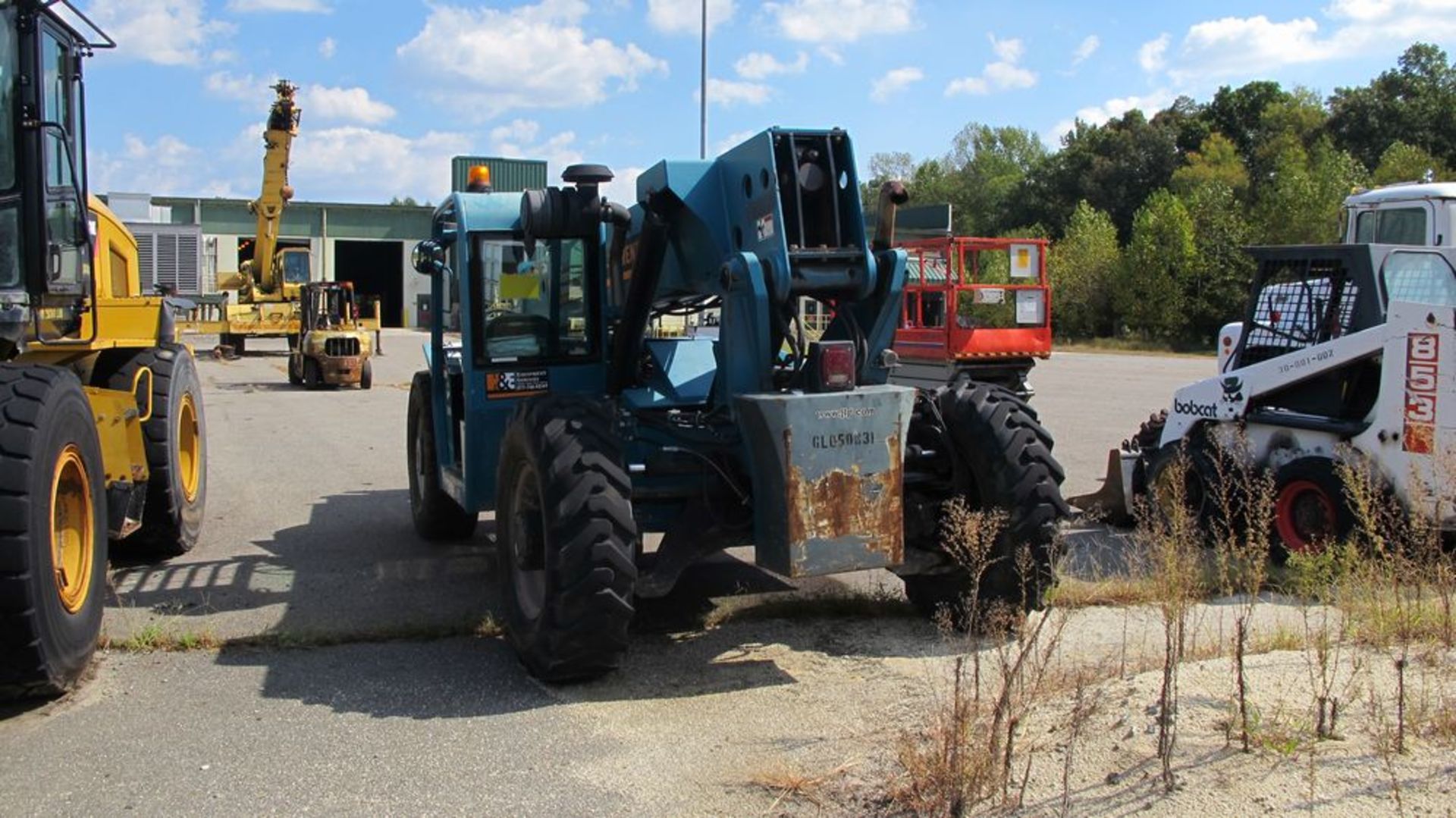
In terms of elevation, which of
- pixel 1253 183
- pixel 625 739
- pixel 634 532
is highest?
pixel 1253 183

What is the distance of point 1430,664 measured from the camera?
16.6ft

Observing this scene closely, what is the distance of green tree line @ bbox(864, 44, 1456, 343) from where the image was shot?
145 ft

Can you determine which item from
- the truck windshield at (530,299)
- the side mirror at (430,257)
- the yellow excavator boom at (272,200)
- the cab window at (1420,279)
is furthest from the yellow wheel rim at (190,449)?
the yellow excavator boom at (272,200)

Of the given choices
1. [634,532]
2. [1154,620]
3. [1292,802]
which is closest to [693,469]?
[634,532]

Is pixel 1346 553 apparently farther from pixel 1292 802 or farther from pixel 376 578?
pixel 376 578

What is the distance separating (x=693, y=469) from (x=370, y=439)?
35.1 ft

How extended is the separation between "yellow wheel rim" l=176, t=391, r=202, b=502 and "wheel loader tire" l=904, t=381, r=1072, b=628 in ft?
19.5

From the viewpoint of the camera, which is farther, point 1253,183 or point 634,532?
point 1253,183

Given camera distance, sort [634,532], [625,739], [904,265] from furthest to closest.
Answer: [904,265]
[634,532]
[625,739]

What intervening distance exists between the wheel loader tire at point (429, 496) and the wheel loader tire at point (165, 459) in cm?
167

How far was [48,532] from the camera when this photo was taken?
4.95 meters

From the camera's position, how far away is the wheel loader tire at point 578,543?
210 inches

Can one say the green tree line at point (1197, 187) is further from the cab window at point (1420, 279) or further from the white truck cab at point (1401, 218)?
the cab window at point (1420, 279)

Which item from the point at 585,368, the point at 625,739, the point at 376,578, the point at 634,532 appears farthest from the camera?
the point at 376,578
